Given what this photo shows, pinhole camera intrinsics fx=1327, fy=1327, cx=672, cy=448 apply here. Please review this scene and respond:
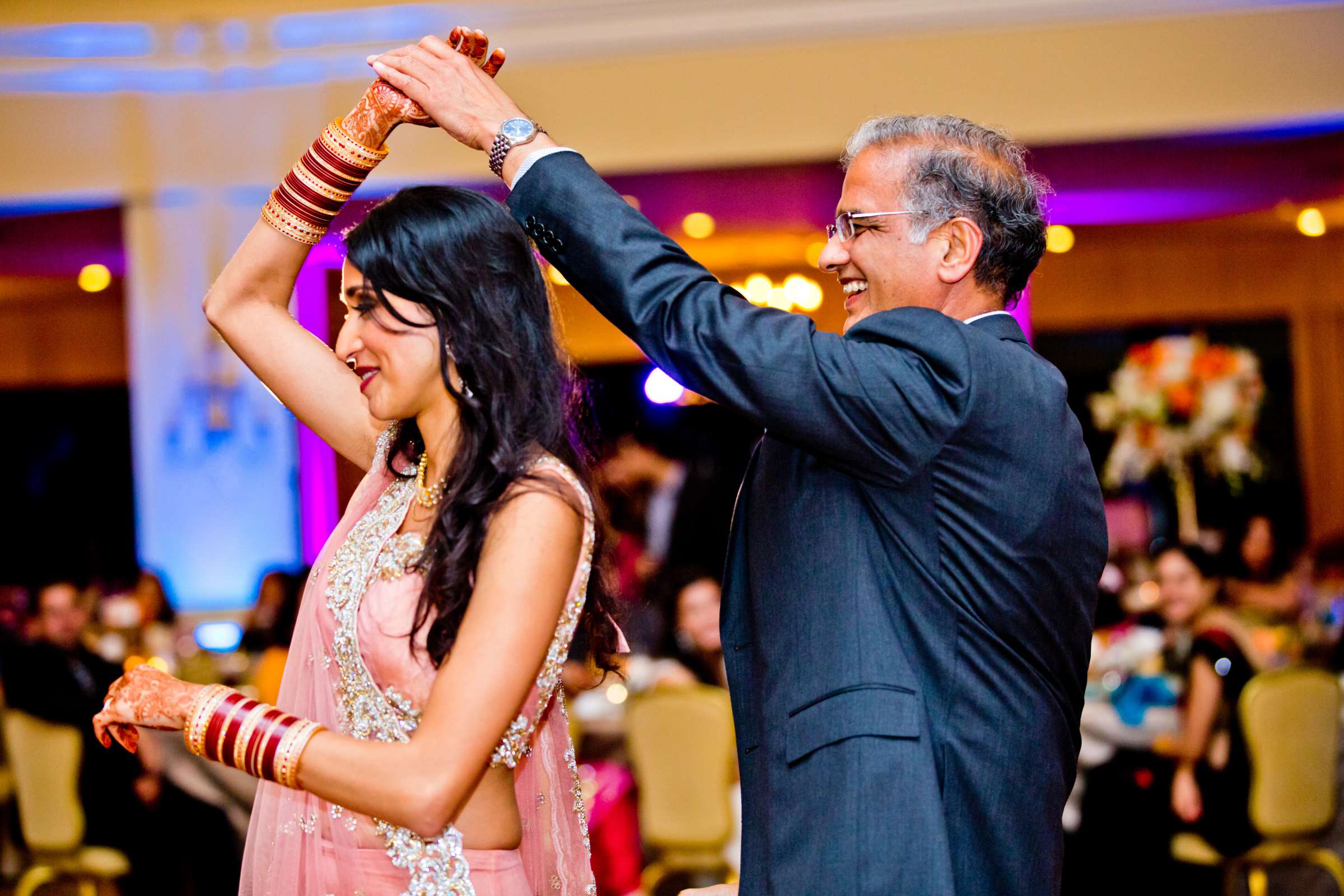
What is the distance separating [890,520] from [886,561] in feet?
0.16

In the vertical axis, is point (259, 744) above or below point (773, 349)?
below

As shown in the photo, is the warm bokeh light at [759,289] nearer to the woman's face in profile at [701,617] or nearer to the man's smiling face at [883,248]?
the woman's face in profile at [701,617]

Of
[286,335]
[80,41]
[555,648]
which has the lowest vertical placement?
[555,648]

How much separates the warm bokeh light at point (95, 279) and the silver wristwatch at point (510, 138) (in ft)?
27.5

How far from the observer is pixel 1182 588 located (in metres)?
4.99

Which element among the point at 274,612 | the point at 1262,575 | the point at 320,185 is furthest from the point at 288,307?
the point at 1262,575

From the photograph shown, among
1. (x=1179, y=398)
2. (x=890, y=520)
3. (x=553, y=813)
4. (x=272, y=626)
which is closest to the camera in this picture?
(x=890, y=520)

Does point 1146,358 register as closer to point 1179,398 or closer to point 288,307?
point 1179,398

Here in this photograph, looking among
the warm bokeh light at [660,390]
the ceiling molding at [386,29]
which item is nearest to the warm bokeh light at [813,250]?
the warm bokeh light at [660,390]

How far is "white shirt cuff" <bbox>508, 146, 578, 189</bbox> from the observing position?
4.86 feet

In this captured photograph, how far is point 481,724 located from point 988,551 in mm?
579

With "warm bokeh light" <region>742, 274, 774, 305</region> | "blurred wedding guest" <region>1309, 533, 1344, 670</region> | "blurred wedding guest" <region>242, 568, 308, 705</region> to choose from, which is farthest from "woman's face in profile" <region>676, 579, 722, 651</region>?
"warm bokeh light" <region>742, 274, 774, 305</region>

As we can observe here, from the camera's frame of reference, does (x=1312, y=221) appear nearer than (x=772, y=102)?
No

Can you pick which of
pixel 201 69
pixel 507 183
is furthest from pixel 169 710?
pixel 201 69
